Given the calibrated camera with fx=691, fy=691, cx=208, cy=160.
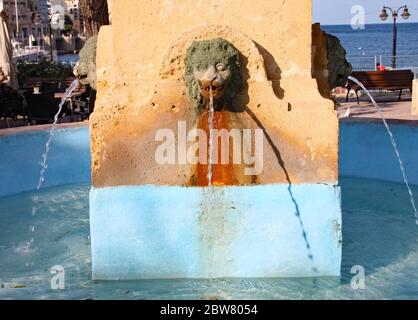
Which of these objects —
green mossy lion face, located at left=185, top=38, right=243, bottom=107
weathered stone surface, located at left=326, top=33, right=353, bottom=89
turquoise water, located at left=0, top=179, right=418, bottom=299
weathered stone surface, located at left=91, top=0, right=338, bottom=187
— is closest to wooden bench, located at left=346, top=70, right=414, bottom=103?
turquoise water, located at left=0, top=179, right=418, bottom=299

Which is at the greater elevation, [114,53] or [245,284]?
[114,53]

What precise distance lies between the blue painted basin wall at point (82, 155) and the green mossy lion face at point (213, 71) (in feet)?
12.9

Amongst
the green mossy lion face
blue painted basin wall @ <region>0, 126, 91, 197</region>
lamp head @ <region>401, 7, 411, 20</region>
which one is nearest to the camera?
the green mossy lion face

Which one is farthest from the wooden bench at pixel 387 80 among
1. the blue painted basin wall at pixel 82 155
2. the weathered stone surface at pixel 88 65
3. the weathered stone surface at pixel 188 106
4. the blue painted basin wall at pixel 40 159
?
the weathered stone surface at pixel 188 106

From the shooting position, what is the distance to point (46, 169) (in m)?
8.41

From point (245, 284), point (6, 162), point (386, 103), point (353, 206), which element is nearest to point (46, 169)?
point (6, 162)

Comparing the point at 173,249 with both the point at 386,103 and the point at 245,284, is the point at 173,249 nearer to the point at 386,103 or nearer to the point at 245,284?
the point at 245,284

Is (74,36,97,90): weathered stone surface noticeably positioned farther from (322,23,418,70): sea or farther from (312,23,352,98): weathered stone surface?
(322,23,418,70): sea

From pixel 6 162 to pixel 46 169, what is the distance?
1.75ft

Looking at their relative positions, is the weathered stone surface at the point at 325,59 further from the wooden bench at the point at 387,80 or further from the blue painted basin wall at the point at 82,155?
the wooden bench at the point at 387,80

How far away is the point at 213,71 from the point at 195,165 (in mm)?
692

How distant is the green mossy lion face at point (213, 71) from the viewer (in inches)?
184

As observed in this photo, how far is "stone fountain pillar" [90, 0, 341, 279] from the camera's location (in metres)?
4.87
